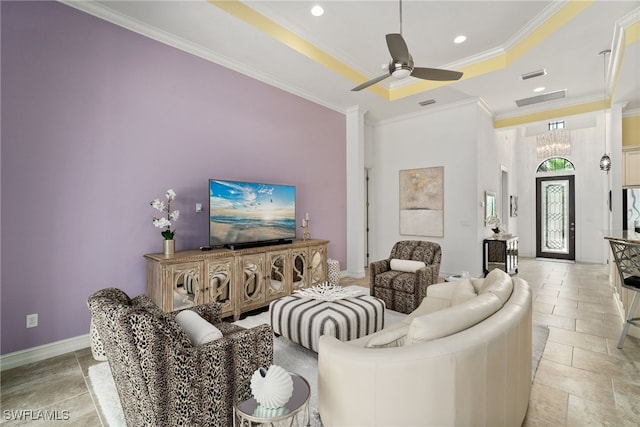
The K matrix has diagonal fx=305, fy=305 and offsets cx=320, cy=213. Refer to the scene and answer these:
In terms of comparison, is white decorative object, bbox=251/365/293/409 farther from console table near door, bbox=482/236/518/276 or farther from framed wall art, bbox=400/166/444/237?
console table near door, bbox=482/236/518/276

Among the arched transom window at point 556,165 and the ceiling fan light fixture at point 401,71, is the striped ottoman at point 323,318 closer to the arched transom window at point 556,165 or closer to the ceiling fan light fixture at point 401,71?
the ceiling fan light fixture at point 401,71

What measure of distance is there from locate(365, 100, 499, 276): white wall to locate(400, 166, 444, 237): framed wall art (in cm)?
11

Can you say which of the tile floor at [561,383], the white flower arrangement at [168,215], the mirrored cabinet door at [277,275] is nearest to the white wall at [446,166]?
the tile floor at [561,383]

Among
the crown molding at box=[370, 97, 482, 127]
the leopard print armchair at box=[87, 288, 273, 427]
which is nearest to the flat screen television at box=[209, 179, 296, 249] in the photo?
the leopard print armchair at box=[87, 288, 273, 427]

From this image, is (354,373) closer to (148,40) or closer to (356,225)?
(148,40)

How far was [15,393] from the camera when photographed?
7.48 feet

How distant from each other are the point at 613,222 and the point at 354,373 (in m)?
6.50

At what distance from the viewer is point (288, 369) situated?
258 cm

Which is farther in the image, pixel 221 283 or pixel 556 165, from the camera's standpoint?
pixel 556 165

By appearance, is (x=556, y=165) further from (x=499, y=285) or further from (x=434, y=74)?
(x=499, y=285)

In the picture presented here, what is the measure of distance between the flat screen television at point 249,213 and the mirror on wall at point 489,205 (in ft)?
12.9

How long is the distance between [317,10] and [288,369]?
3.74 m

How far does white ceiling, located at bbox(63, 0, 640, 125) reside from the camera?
3.27 m

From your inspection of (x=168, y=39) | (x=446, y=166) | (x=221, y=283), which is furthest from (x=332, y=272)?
(x=168, y=39)
